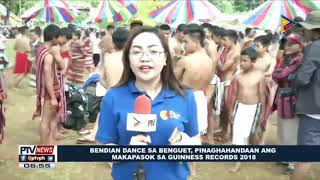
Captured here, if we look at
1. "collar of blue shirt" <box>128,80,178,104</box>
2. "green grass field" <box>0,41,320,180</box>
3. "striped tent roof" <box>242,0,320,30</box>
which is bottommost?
"green grass field" <box>0,41,320,180</box>

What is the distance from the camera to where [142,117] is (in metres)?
2.23

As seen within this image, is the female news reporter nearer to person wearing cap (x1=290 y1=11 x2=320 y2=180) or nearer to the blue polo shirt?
the blue polo shirt

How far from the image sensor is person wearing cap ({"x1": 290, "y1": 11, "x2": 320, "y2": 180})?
3.63m

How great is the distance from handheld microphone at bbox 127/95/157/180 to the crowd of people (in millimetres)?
33

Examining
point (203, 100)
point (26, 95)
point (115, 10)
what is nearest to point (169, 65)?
point (203, 100)

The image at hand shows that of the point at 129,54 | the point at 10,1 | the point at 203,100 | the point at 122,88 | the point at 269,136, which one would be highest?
the point at 10,1

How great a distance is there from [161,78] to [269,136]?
374 cm

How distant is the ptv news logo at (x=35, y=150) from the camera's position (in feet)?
9.30

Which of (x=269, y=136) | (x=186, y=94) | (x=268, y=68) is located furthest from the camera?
(x=269, y=136)

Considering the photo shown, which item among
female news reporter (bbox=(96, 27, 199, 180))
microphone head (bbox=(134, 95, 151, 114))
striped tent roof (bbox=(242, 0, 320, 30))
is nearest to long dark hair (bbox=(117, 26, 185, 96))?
female news reporter (bbox=(96, 27, 199, 180))

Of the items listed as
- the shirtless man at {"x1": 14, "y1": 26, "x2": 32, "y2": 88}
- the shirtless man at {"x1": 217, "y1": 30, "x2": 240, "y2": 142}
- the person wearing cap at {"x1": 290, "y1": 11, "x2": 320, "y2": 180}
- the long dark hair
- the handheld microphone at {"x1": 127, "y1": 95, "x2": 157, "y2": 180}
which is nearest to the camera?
the handheld microphone at {"x1": 127, "y1": 95, "x2": 157, "y2": 180}

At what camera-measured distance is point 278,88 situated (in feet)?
15.0

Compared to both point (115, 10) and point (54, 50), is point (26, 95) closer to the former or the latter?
point (115, 10)

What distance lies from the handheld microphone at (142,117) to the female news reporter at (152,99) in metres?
0.03
